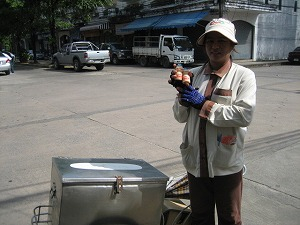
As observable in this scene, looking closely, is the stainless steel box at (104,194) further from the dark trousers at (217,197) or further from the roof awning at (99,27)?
the roof awning at (99,27)

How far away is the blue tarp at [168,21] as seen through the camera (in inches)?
903

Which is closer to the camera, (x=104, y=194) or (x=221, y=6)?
(x=104, y=194)

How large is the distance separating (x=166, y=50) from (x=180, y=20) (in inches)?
148

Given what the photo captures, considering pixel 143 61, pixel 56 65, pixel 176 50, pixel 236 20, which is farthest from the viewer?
pixel 236 20

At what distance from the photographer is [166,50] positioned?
70.7 ft

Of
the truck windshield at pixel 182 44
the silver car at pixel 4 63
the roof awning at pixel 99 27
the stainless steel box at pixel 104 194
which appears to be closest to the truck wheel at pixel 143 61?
the truck windshield at pixel 182 44

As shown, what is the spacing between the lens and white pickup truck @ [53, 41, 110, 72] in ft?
64.0

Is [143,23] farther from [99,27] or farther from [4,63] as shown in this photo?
[4,63]

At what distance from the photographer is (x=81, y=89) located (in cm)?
1245

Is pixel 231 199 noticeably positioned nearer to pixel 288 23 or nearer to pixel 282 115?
pixel 282 115

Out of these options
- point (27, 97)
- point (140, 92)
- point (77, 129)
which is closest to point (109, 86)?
point (140, 92)

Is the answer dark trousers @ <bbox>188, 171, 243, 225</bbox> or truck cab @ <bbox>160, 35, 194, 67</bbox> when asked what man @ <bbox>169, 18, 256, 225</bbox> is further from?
truck cab @ <bbox>160, 35, 194, 67</bbox>

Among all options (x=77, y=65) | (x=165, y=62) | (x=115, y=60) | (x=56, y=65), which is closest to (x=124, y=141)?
(x=77, y=65)

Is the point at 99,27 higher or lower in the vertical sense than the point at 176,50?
higher
